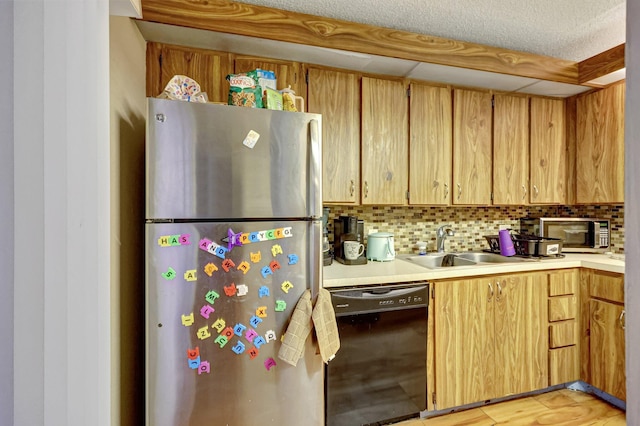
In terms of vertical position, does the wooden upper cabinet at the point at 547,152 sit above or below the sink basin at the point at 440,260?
above

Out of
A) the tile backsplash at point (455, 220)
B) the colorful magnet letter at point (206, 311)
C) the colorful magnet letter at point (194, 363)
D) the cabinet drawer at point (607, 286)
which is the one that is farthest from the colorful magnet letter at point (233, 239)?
the cabinet drawer at point (607, 286)

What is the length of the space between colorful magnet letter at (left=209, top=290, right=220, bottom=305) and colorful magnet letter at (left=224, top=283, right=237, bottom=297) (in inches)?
1.6

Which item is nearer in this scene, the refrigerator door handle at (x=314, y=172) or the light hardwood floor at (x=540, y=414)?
the refrigerator door handle at (x=314, y=172)

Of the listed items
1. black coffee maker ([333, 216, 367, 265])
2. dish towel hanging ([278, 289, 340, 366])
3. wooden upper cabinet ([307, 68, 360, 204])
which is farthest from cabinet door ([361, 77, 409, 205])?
dish towel hanging ([278, 289, 340, 366])

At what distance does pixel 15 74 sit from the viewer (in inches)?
13.9

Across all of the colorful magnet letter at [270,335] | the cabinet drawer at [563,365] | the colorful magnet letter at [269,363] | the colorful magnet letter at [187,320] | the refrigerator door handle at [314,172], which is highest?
the refrigerator door handle at [314,172]

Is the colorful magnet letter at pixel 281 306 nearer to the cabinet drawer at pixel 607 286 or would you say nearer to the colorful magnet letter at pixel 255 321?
the colorful magnet letter at pixel 255 321

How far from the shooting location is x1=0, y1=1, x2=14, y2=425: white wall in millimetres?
346

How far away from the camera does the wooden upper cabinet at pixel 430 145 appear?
2.13 metres

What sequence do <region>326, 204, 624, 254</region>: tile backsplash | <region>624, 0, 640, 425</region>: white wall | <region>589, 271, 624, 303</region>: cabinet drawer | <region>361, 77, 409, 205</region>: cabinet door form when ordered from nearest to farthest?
<region>624, 0, 640, 425</region>: white wall, <region>589, 271, 624, 303</region>: cabinet drawer, <region>361, 77, 409, 205</region>: cabinet door, <region>326, 204, 624, 254</region>: tile backsplash

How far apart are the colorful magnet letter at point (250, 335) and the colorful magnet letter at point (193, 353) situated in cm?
19

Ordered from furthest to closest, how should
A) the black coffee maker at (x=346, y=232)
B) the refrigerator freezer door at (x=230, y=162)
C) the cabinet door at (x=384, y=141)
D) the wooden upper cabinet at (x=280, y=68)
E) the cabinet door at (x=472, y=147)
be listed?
the cabinet door at (x=472, y=147), the black coffee maker at (x=346, y=232), the cabinet door at (x=384, y=141), the wooden upper cabinet at (x=280, y=68), the refrigerator freezer door at (x=230, y=162)

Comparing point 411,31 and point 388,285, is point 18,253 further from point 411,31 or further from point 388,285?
point 411,31

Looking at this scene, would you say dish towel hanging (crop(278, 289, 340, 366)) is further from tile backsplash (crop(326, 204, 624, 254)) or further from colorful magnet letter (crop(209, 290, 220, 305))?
tile backsplash (crop(326, 204, 624, 254))
